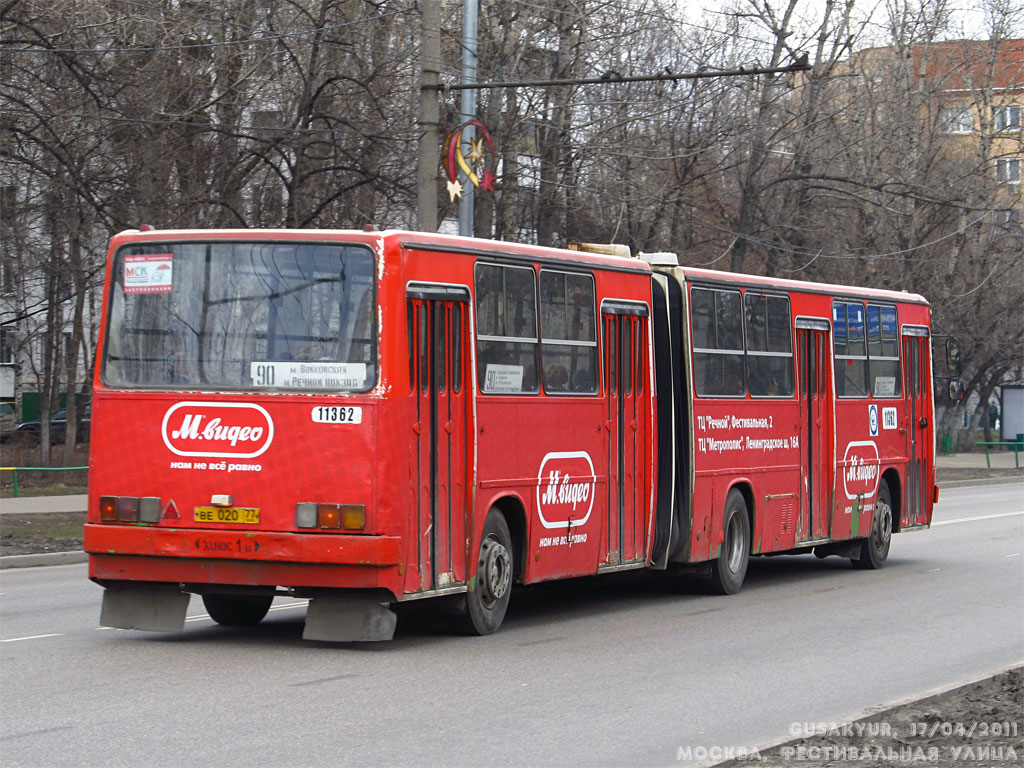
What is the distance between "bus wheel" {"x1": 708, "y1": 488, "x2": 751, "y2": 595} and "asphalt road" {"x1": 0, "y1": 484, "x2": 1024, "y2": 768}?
0.23 metres

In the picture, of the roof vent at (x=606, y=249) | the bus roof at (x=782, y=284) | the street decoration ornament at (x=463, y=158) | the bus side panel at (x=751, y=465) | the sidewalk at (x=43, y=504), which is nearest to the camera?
the roof vent at (x=606, y=249)

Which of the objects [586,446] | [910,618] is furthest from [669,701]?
[910,618]

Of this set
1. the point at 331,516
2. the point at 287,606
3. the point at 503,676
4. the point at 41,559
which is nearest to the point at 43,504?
the point at 41,559

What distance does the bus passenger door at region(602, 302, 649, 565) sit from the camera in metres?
13.4

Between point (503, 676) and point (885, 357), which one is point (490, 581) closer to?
point (503, 676)

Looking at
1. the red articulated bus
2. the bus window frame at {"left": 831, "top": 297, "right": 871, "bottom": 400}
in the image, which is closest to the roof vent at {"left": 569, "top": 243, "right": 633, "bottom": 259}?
the red articulated bus

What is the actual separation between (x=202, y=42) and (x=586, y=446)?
1314cm

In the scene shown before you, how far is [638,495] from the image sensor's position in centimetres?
1390

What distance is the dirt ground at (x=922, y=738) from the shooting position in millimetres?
7031

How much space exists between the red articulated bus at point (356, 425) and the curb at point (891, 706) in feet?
11.1

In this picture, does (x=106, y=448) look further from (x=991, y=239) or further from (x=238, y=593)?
(x=991, y=239)

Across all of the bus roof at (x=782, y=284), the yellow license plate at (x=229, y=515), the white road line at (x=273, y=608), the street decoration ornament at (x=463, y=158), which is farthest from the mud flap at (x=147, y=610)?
the street decoration ornament at (x=463, y=158)

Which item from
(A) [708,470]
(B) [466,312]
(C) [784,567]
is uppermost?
(B) [466,312]

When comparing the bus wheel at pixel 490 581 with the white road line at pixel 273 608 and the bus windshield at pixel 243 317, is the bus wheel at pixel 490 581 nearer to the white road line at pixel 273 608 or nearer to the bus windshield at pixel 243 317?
the bus windshield at pixel 243 317
